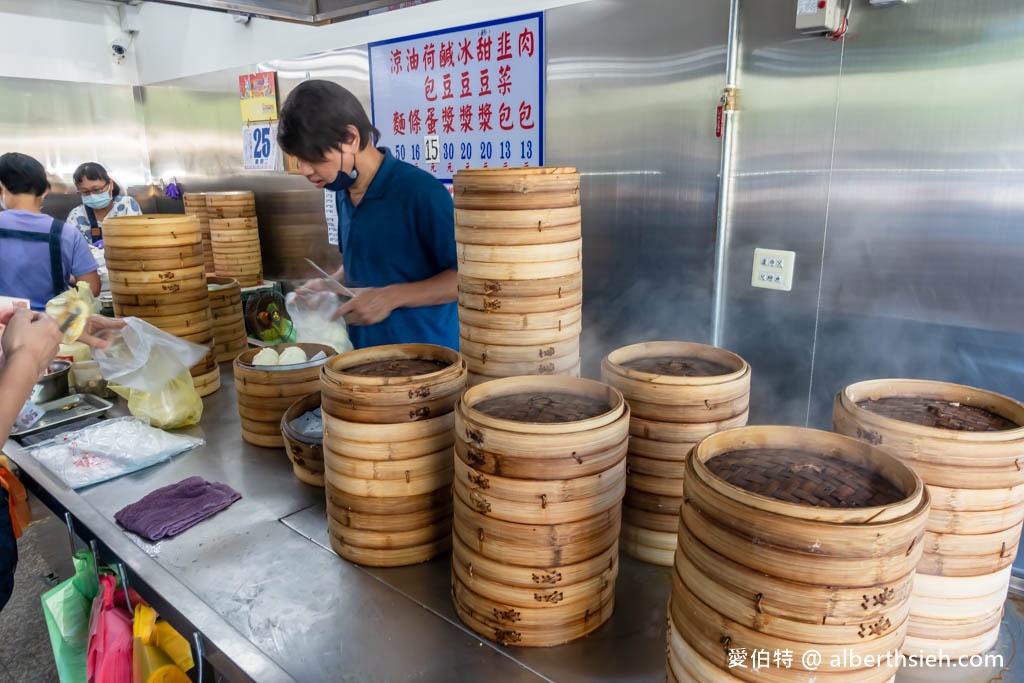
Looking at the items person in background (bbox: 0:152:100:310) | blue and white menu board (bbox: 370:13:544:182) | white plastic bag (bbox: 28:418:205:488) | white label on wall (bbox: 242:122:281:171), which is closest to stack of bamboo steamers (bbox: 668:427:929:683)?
white plastic bag (bbox: 28:418:205:488)

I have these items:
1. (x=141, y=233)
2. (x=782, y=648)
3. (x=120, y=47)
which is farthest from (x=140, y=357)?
(x=120, y=47)

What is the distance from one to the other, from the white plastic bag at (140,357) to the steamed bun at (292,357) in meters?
0.52

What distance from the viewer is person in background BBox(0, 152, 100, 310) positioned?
143 inches

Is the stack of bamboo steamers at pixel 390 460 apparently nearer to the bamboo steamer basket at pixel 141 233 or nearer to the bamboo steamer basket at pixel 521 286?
the bamboo steamer basket at pixel 521 286

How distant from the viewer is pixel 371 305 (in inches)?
96.1

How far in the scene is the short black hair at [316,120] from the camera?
7.83 feet

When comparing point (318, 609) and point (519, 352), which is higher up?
point (519, 352)

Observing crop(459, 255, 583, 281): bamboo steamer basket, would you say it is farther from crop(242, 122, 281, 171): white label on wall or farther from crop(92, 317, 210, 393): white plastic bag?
crop(242, 122, 281, 171): white label on wall

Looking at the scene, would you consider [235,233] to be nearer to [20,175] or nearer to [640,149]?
[20,175]

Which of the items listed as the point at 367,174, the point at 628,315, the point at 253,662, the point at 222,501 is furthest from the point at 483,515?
the point at 628,315

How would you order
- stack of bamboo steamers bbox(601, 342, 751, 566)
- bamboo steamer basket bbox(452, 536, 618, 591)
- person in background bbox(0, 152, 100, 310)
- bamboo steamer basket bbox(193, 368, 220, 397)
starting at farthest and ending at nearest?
1. person in background bbox(0, 152, 100, 310)
2. bamboo steamer basket bbox(193, 368, 220, 397)
3. stack of bamboo steamers bbox(601, 342, 751, 566)
4. bamboo steamer basket bbox(452, 536, 618, 591)

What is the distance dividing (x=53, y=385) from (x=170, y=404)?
712mm

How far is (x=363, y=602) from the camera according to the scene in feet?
5.14

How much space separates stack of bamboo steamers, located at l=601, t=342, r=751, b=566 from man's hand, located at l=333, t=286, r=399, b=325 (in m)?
1.05
